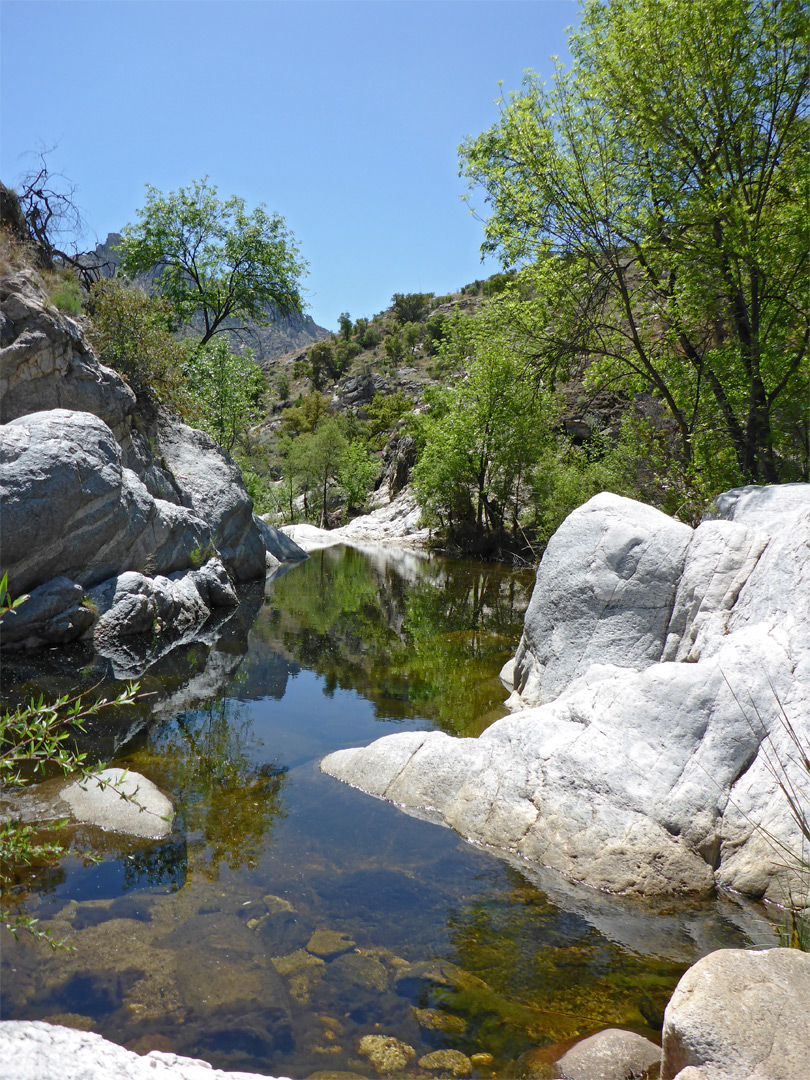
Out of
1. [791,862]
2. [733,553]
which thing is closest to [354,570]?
[733,553]

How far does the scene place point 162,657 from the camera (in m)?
12.9

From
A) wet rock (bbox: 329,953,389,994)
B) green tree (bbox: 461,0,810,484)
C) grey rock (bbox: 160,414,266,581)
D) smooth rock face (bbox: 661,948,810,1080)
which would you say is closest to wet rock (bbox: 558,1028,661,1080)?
smooth rock face (bbox: 661,948,810,1080)

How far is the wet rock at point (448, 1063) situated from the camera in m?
3.83

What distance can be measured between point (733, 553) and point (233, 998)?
719 centimetres

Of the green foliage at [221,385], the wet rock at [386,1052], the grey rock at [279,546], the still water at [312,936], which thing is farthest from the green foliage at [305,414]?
the wet rock at [386,1052]

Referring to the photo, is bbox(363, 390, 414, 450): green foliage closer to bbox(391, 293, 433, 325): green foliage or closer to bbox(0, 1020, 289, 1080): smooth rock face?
bbox(391, 293, 433, 325): green foliage

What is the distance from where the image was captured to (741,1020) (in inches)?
129

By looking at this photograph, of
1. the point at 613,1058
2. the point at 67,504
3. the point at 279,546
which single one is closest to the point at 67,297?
the point at 67,504

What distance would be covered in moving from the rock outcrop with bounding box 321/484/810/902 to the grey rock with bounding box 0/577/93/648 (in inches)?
254

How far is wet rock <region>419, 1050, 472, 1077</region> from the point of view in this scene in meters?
3.83

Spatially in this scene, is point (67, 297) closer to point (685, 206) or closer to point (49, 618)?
point (49, 618)

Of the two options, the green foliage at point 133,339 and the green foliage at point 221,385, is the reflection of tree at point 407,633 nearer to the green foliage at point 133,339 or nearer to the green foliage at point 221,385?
the green foliage at point 221,385

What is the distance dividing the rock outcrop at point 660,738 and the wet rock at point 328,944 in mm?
2032

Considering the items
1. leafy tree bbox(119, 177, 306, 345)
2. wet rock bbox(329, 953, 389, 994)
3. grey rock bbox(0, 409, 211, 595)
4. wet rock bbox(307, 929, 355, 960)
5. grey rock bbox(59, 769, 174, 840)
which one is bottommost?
wet rock bbox(329, 953, 389, 994)
